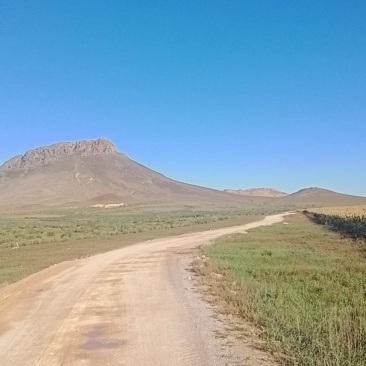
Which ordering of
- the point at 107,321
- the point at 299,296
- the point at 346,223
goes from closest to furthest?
the point at 107,321, the point at 299,296, the point at 346,223

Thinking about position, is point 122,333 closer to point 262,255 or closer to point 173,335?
point 173,335

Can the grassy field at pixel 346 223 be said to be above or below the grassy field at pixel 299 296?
above

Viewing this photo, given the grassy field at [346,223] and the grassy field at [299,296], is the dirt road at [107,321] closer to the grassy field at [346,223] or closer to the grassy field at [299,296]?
the grassy field at [299,296]

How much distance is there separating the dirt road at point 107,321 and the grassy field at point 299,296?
1.01 metres

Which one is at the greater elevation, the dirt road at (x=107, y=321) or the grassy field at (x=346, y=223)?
the grassy field at (x=346, y=223)

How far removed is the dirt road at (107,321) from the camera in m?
8.55

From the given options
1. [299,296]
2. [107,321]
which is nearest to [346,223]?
[299,296]

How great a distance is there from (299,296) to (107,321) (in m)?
6.03

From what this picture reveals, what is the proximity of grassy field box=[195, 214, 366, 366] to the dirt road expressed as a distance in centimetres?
101

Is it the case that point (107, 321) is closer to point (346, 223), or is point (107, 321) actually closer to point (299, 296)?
point (299, 296)

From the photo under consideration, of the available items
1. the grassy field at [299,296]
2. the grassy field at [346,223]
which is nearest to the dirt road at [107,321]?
the grassy field at [299,296]

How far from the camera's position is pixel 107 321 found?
36.7 feet

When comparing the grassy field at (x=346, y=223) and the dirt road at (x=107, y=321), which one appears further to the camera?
the grassy field at (x=346, y=223)

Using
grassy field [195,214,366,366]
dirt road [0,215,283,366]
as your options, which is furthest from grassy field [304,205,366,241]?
dirt road [0,215,283,366]
